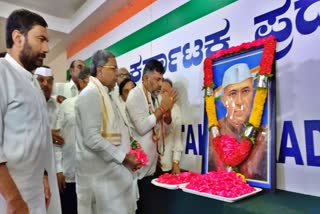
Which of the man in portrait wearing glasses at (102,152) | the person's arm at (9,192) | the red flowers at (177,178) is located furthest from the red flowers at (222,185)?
the person's arm at (9,192)

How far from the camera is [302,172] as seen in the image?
1.74m

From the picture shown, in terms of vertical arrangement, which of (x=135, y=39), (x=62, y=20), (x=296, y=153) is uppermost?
(x=62, y=20)

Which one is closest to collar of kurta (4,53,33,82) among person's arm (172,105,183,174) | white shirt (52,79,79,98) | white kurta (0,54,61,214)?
white kurta (0,54,61,214)

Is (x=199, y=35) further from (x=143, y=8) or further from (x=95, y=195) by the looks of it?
(x=95, y=195)

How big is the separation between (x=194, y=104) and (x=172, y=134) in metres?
0.34

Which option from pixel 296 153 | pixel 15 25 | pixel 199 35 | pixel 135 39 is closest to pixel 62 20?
pixel 135 39

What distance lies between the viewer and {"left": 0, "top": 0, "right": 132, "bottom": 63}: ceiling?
13.5ft

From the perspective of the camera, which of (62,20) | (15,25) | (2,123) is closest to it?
(2,123)

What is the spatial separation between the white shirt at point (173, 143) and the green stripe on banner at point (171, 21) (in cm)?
89

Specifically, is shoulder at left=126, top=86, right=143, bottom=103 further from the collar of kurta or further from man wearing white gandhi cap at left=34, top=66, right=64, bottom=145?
the collar of kurta

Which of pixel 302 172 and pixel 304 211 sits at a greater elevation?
pixel 302 172

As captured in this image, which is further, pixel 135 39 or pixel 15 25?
pixel 135 39

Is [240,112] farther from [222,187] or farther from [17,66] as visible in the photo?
[17,66]

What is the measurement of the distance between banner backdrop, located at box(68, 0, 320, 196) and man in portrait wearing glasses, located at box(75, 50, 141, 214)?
0.71 m
